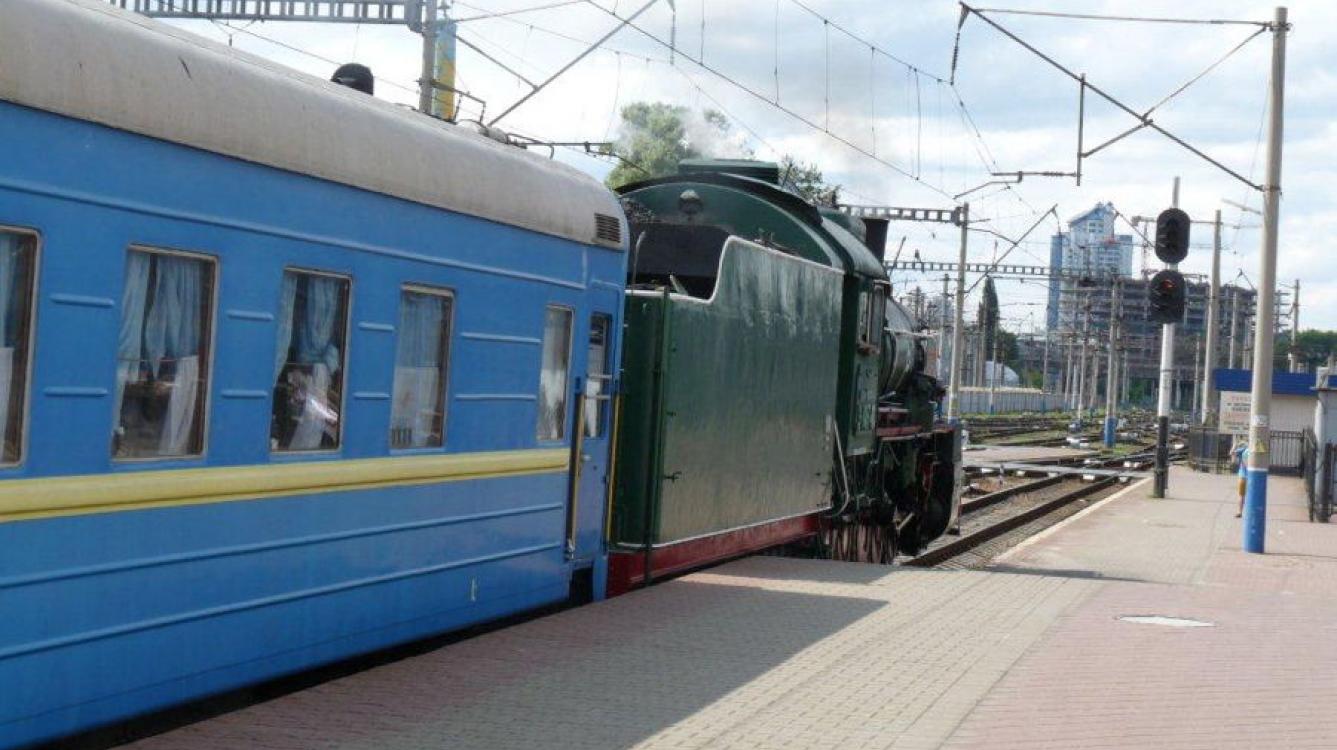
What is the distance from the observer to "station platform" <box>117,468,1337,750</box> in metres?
7.76

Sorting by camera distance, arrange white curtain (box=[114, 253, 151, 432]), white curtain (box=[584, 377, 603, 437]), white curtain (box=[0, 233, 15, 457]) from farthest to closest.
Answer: white curtain (box=[584, 377, 603, 437])
white curtain (box=[114, 253, 151, 432])
white curtain (box=[0, 233, 15, 457])

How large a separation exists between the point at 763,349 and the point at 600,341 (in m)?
2.72

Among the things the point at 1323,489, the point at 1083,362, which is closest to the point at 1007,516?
the point at 1323,489

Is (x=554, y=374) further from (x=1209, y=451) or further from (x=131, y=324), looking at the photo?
(x=1209, y=451)

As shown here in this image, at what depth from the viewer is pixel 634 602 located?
11.7 m

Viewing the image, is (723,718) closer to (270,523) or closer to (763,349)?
(270,523)

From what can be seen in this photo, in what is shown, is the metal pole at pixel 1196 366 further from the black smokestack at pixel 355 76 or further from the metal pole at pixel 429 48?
the black smokestack at pixel 355 76

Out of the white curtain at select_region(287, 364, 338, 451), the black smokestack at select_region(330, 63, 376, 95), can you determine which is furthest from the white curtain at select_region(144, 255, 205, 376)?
the black smokestack at select_region(330, 63, 376, 95)

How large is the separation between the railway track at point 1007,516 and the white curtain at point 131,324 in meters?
14.8

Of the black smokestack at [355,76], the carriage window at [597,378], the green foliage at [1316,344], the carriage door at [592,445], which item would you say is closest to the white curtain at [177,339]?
the black smokestack at [355,76]

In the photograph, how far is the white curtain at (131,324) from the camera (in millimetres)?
6440

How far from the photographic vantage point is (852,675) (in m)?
9.57

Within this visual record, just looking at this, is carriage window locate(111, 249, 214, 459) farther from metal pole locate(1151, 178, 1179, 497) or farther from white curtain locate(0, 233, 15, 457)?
metal pole locate(1151, 178, 1179, 497)

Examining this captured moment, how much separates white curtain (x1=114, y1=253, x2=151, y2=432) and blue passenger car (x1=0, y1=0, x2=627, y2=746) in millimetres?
11
